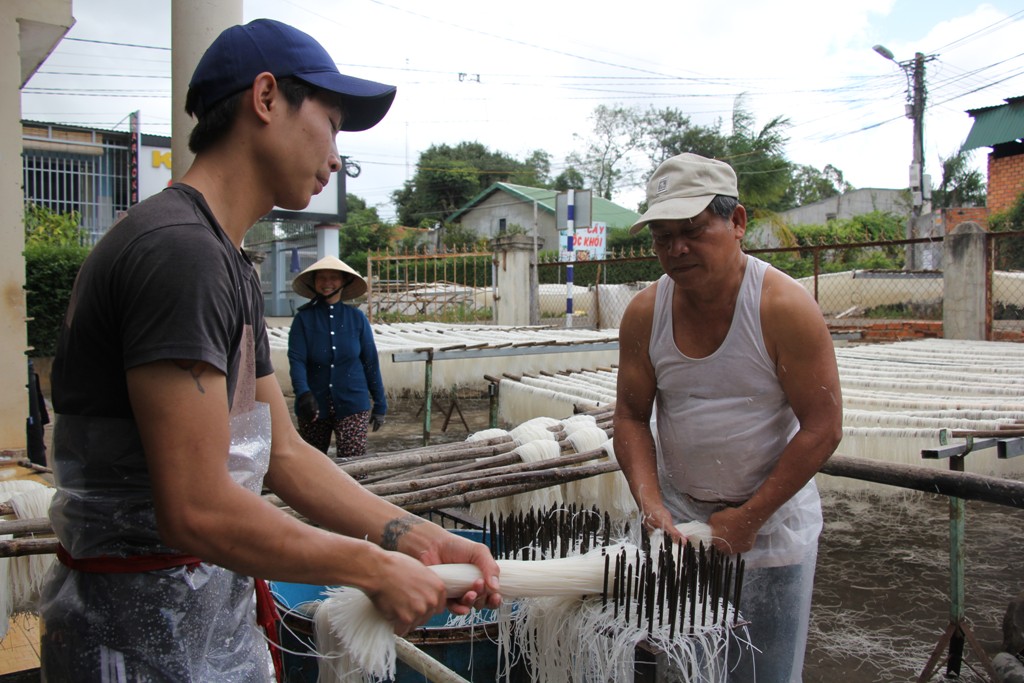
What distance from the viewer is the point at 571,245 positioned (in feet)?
43.1

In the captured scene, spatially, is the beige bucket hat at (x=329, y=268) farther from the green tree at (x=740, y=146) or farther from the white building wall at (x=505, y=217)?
the white building wall at (x=505, y=217)

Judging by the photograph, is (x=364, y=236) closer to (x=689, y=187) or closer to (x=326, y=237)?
(x=326, y=237)

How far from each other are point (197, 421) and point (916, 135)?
25215mm

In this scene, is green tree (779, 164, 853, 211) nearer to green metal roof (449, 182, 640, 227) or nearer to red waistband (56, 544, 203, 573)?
green metal roof (449, 182, 640, 227)

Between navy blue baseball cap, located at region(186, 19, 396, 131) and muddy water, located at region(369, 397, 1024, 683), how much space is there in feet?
11.8

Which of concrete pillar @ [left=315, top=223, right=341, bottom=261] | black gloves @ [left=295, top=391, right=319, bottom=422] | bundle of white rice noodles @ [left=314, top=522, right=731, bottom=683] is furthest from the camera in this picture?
concrete pillar @ [left=315, top=223, right=341, bottom=261]

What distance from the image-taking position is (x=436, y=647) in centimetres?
251

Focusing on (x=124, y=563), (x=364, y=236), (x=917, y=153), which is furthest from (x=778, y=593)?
(x=364, y=236)

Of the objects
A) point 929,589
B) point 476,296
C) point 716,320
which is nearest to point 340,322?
point 716,320

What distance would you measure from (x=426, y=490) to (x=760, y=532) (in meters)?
1.14

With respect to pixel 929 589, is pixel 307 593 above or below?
above

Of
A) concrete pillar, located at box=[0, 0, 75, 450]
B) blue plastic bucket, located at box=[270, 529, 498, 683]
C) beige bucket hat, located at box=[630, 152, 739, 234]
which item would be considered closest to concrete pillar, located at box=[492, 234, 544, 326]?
concrete pillar, located at box=[0, 0, 75, 450]

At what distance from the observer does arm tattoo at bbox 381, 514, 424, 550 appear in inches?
59.6

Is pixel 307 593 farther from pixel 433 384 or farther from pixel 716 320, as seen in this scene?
pixel 433 384
